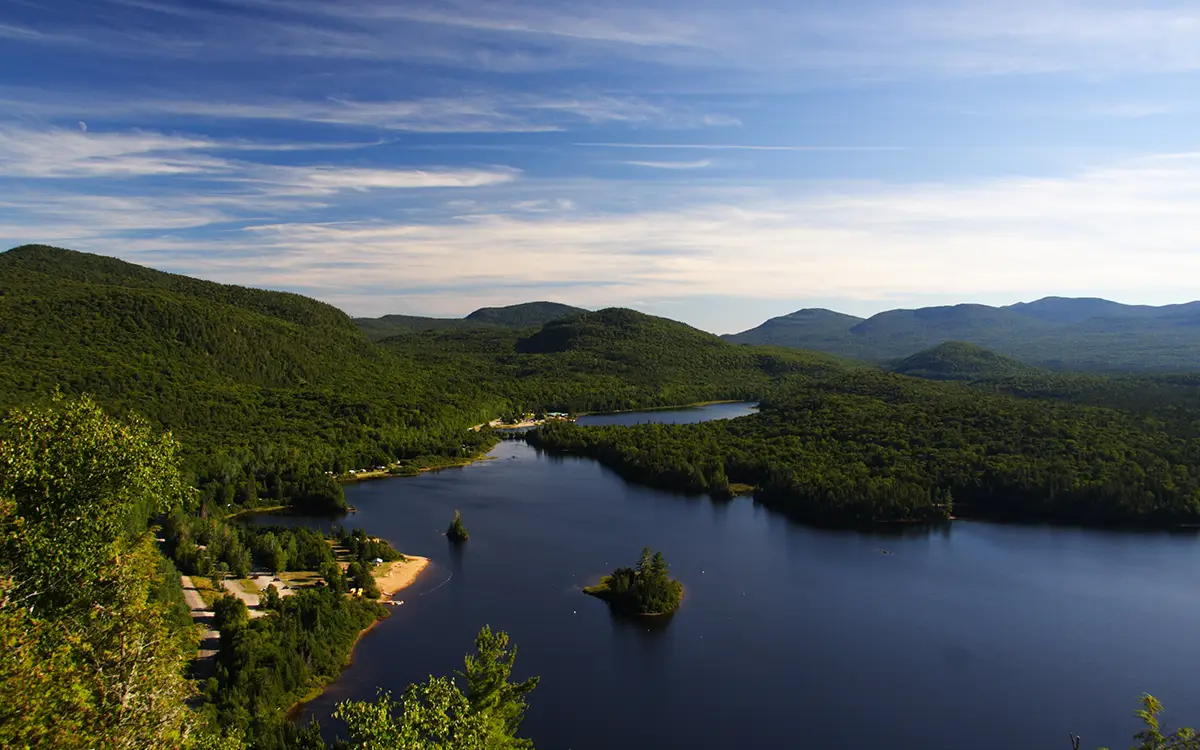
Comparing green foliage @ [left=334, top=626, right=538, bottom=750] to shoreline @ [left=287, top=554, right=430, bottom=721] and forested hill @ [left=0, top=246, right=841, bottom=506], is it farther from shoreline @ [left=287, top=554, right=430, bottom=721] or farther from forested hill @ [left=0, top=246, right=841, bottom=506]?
forested hill @ [left=0, top=246, right=841, bottom=506]

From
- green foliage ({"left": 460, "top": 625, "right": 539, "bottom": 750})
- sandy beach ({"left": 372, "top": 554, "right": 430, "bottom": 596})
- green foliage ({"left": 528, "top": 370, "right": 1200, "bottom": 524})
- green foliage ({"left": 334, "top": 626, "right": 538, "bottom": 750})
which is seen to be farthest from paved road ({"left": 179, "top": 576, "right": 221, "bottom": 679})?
green foliage ({"left": 528, "top": 370, "right": 1200, "bottom": 524})

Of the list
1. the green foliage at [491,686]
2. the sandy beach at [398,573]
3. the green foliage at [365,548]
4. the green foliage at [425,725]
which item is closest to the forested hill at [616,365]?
the green foliage at [365,548]

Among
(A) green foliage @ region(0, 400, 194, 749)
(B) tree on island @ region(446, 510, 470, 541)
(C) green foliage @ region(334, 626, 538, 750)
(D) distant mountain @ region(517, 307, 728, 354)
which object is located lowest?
(B) tree on island @ region(446, 510, 470, 541)

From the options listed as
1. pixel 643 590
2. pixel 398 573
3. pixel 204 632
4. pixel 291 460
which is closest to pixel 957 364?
pixel 291 460

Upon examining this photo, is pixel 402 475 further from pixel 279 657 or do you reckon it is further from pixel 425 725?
pixel 425 725

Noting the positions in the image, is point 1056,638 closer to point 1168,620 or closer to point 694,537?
point 1168,620
